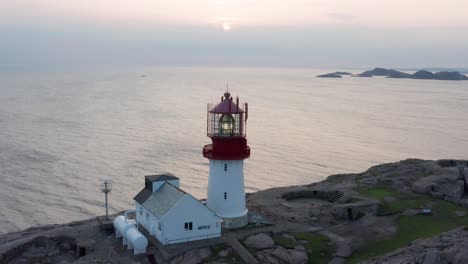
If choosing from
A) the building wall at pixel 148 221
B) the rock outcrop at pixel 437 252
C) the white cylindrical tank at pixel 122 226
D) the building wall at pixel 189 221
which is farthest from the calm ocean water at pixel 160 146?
the rock outcrop at pixel 437 252

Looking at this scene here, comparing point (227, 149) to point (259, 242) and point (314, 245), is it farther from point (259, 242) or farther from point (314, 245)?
point (314, 245)

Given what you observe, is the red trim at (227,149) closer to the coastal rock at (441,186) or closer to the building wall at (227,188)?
the building wall at (227,188)

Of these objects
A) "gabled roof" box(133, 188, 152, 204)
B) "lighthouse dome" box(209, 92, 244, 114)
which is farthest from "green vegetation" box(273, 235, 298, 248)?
"gabled roof" box(133, 188, 152, 204)

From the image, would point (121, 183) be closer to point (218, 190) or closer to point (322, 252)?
point (218, 190)

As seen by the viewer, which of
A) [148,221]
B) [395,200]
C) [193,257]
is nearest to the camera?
[193,257]

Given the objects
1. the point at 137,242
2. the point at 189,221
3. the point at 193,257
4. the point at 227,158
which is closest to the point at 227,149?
the point at 227,158

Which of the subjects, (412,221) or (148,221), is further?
(148,221)

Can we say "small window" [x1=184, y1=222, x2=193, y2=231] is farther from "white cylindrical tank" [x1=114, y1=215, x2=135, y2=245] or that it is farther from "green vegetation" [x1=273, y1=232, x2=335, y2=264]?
"green vegetation" [x1=273, y1=232, x2=335, y2=264]
